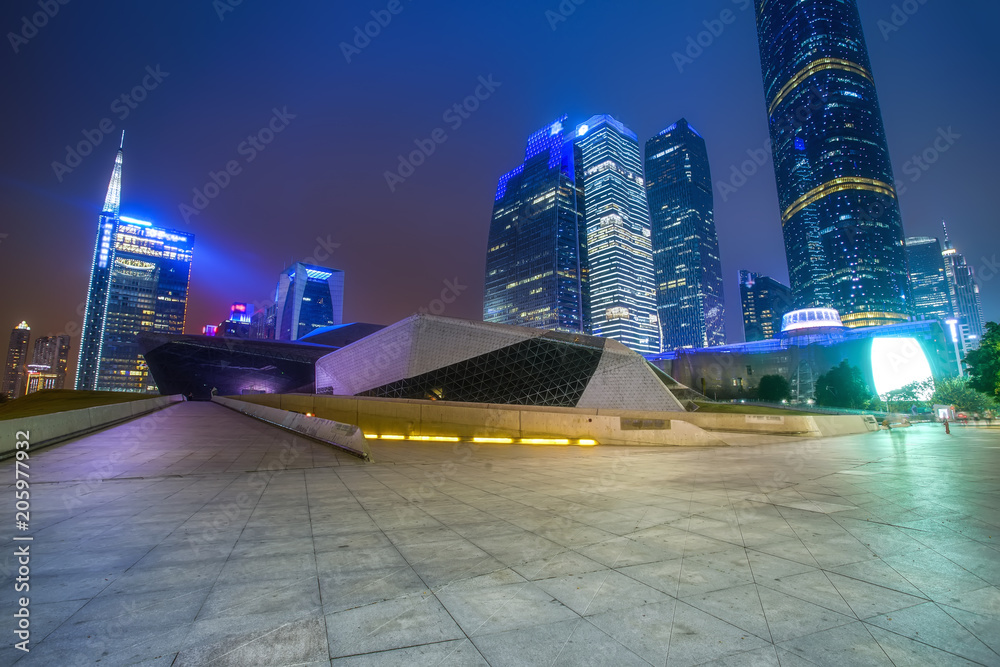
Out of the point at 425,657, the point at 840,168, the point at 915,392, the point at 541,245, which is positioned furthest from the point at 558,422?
the point at 840,168

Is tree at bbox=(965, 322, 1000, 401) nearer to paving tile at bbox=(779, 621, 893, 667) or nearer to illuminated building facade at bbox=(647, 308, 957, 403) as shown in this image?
paving tile at bbox=(779, 621, 893, 667)

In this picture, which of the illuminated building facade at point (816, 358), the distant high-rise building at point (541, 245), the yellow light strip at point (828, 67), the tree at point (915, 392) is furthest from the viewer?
the yellow light strip at point (828, 67)

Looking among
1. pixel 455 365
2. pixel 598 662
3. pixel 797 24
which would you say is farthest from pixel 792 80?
pixel 598 662

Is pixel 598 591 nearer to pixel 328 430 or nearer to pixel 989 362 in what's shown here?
pixel 328 430

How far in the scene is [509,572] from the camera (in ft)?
12.9

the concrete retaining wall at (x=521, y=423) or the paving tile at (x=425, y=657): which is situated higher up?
the concrete retaining wall at (x=521, y=423)

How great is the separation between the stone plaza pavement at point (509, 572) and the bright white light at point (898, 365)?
104519 millimetres

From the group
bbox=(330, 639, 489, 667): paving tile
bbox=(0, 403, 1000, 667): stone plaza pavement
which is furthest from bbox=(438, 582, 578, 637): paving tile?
bbox=(330, 639, 489, 667): paving tile

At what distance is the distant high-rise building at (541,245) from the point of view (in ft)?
553

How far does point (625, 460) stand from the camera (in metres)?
12.4

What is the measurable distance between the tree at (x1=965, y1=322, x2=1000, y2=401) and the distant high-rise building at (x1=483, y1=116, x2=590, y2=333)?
125 metres

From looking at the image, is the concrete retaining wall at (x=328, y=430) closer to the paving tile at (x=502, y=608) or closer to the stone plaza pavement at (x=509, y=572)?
the stone plaza pavement at (x=509, y=572)

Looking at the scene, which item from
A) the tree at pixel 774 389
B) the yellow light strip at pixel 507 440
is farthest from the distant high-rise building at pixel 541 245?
the yellow light strip at pixel 507 440

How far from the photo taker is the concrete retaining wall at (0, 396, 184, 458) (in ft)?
36.2
